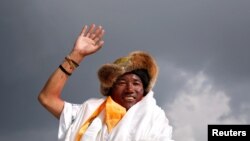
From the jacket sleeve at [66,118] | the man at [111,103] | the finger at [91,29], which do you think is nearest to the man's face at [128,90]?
the man at [111,103]

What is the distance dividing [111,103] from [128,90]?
0.19 m

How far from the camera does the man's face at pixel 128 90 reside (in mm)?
4281

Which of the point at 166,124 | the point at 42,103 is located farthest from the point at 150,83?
the point at 42,103

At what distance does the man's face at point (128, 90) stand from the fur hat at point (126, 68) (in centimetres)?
6

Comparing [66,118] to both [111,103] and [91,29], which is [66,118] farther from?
[91,29]

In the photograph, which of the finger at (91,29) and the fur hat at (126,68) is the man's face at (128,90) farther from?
the finger at (91,29)

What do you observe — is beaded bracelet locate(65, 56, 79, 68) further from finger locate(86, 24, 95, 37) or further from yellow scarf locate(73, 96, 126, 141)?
yellow scarf locate(73, 96, 126, 141)

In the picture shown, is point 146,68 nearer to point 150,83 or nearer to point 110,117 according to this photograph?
point 150,83

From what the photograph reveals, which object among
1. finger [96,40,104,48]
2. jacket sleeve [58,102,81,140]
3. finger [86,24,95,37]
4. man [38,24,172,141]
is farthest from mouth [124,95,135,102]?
finger [86,24,95,37]

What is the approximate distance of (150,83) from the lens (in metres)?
4.45

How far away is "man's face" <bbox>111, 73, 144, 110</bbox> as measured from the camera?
4281mm

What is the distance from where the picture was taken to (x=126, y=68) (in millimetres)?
4383

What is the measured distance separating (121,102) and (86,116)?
345 millimetres

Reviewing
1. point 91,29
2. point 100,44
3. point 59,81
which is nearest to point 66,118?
point 59,81
